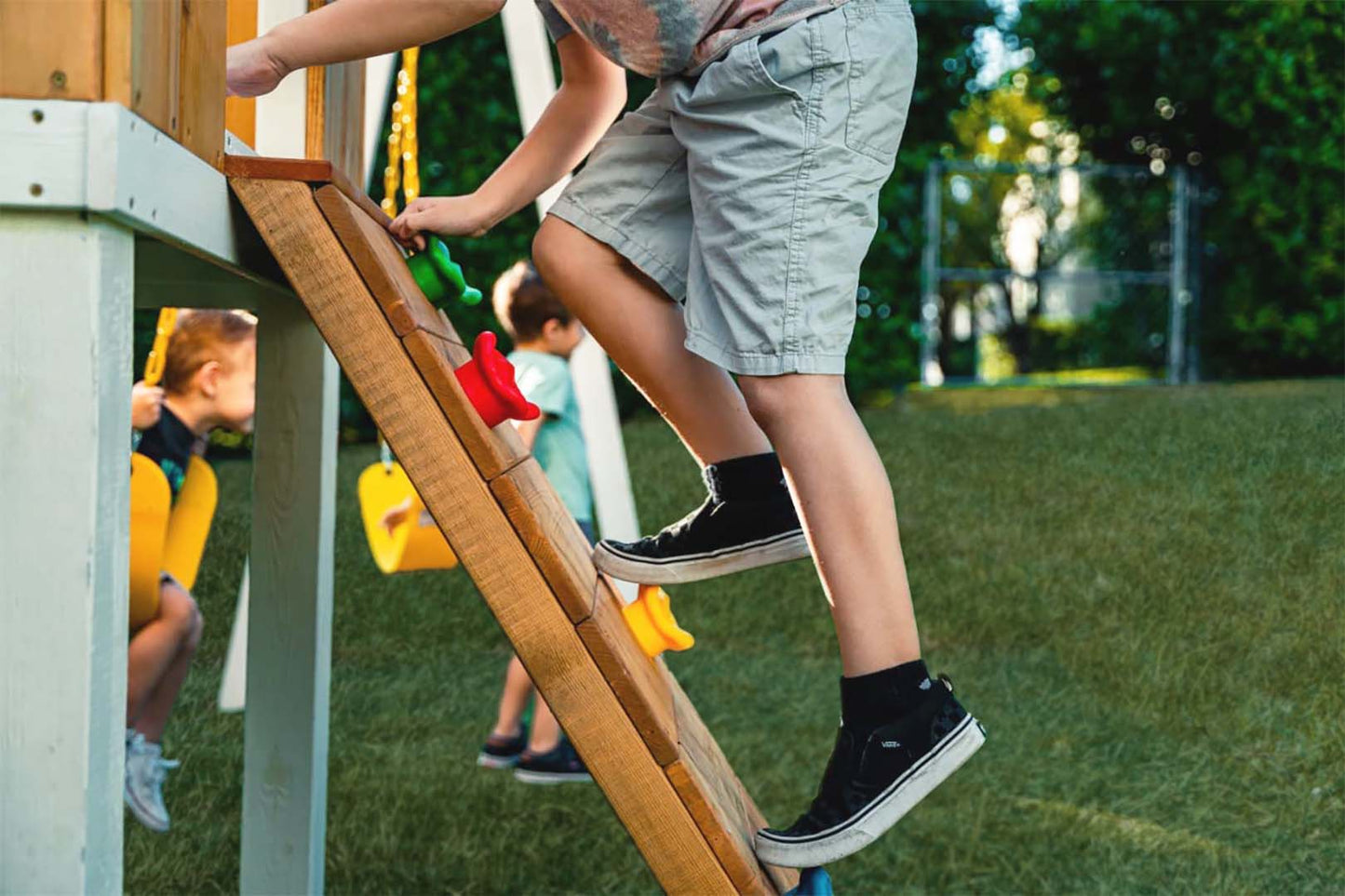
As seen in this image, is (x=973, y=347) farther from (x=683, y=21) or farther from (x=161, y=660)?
(x=683, y=21)

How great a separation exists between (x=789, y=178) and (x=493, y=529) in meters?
0.45

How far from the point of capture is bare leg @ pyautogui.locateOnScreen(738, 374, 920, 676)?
1.40 meters

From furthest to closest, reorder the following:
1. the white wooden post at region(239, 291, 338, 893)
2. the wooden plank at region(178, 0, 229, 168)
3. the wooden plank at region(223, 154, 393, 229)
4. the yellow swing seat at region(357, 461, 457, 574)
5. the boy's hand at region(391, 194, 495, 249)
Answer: the yellow swing seat at region(357, 461, 457, 574) → the white wooden post at region(239, 291, 338, 893) → the boy's hand at region(391, 194, 495, 249) → the wooden plank at region(223, 154, 393, 229) → the wooden plank at region(178, 0, 229, 168)

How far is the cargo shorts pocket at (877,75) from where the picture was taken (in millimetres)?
1451

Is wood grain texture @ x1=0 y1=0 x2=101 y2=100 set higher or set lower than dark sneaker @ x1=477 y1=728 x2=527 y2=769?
higher

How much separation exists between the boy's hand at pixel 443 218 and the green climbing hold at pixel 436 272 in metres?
0.02

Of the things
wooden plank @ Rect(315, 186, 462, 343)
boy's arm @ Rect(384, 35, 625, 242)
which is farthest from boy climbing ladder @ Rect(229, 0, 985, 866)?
wooden plank @ Rect(315, 186, 462, 343)

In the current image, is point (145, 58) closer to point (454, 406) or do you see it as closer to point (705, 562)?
point (454, 406)

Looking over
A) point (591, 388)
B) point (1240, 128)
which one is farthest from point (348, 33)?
point (1240, 128)

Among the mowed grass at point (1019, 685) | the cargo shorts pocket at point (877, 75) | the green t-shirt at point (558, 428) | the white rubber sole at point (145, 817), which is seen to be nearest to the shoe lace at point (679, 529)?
the cargo shorts pocket at point (877, 75)

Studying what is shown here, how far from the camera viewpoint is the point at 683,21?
1451mm

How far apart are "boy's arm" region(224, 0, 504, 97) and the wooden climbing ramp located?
0.68 feet

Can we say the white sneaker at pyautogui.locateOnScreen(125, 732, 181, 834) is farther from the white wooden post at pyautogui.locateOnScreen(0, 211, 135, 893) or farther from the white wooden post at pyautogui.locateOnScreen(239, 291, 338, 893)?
the white wooden post at pyautogui.locateOnScreen(0, 211, 135, 893)

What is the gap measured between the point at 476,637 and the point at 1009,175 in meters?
4.29
